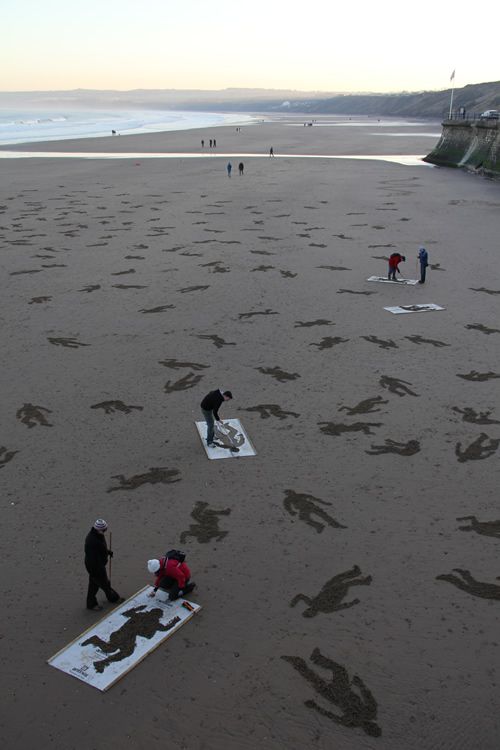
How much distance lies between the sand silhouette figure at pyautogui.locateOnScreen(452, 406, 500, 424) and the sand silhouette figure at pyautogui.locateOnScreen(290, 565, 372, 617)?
5232 millimetres

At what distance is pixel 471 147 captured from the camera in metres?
59.7

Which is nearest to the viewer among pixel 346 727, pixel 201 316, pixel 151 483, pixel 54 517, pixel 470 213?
pixel 346 727

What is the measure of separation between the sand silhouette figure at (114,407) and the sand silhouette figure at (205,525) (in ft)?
12.1

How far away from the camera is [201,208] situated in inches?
1449

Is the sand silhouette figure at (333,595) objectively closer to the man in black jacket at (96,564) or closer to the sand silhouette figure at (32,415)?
the man in black jacket at (96,564)

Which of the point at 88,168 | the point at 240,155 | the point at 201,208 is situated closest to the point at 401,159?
the point at 240,155

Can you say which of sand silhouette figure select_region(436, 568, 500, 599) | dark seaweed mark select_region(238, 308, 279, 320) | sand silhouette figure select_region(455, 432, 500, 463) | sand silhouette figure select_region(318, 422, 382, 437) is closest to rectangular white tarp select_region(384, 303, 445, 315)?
dark seaweed mark select_region(238, 308, 279, 320)

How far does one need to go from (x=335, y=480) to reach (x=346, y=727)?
15.3ft

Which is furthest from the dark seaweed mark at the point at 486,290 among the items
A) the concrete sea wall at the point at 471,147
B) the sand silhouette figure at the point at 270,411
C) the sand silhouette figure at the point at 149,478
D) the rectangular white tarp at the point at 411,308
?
the concrete sea wall at the point at 471,147

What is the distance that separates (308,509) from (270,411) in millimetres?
3423

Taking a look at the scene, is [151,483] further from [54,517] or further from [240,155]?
[240,155]

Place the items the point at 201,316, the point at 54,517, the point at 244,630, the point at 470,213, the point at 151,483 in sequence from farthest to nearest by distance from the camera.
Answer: the point at 470,213, the point at 201,316, the point at 151,483, the point at 54,517, the point at 244,630

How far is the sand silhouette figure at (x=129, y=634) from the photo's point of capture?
279 inches

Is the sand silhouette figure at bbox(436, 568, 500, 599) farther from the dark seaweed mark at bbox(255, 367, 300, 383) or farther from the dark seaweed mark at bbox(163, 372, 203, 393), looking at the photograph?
the dark seaweed mark at bbox(163, 372, 203, 393)
